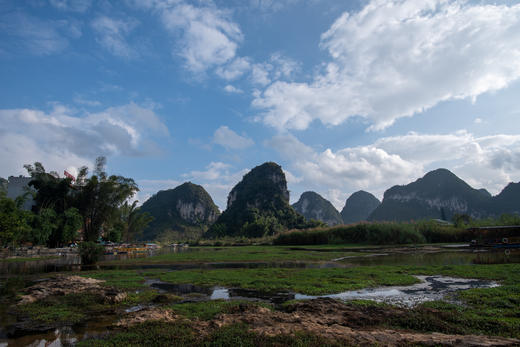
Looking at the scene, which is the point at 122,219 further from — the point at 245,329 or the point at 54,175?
the point at 245,329

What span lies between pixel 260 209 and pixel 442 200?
94577 mm

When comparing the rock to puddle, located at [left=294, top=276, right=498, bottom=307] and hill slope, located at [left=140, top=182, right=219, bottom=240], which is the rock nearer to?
puddle, located at [left=294, top=276, right=498, bottom=307]

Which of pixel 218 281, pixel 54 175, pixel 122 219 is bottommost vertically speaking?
pixel 218 281

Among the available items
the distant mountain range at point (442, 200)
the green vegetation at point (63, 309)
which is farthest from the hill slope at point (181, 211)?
the green vegetation at point (63, 309)

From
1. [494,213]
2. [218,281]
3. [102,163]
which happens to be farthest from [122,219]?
[494,213]

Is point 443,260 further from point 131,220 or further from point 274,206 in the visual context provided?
point 274,206

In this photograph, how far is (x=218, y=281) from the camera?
566 inches

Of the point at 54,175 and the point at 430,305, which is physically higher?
the point at 54,175

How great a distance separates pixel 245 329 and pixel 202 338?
103 cm

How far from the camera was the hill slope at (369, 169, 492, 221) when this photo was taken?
129875 mm

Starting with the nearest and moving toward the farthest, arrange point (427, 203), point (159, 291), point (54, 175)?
1. point (159, 291)
2. point (54, 175)
3. point (427, 203)

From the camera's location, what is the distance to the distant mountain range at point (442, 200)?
118500 mm

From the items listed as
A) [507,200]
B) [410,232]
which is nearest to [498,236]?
[410,232]

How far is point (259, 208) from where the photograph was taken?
441 ft
